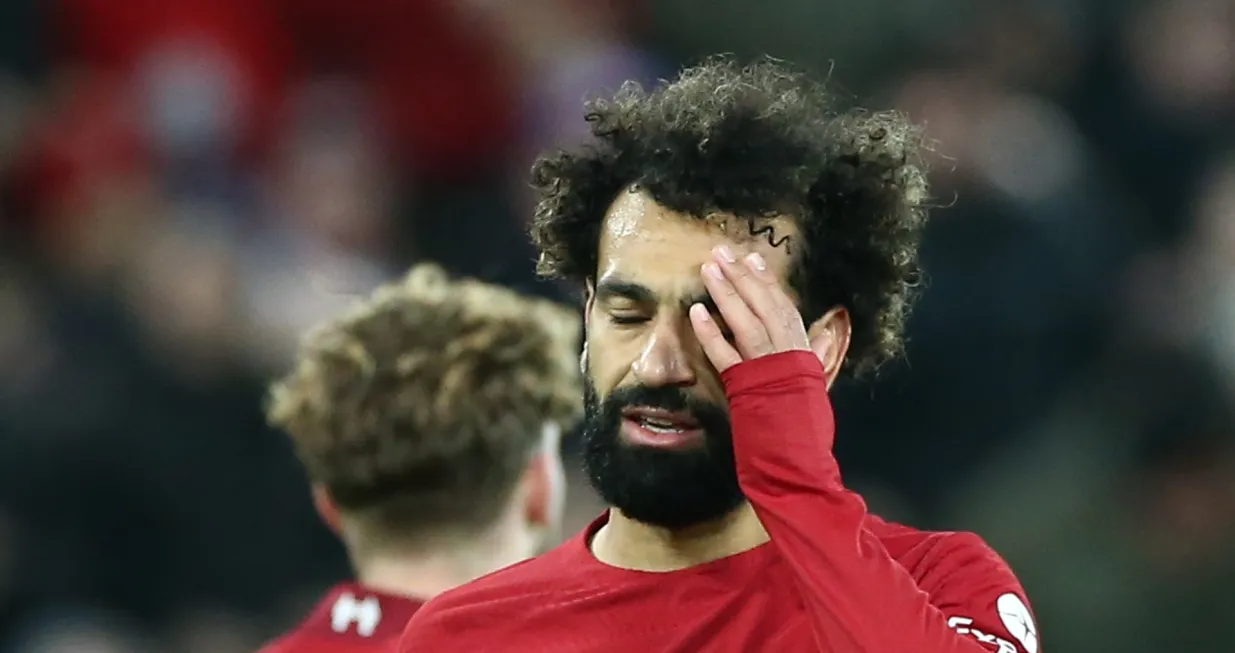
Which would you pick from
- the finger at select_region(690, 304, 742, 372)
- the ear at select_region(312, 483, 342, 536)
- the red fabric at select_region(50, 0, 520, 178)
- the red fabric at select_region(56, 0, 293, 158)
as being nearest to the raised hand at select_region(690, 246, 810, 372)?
the finger at select_region(690, 304, 742, 372)

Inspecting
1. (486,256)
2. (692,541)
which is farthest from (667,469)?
(486,256)

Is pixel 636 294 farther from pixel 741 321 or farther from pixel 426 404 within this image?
pixel 426 404

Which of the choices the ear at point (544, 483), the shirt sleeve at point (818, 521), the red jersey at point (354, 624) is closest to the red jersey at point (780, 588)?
the shirt sleeve at point (818, 521)

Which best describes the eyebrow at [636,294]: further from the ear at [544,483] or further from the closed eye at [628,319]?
the ear at [544,483]

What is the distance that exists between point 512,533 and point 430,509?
0.17 m

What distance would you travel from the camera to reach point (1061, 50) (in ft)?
18.2

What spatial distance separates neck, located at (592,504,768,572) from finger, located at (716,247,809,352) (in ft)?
0.95

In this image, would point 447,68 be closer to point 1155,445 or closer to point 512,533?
point 1155,445

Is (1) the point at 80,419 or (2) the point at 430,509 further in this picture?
(1) the point at 80,419

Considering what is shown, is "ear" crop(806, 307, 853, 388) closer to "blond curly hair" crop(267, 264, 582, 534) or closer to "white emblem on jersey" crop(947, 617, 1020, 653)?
"white emblem on jersey" crop(947, 617, 1020, 653)

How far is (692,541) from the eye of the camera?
229 centimetres

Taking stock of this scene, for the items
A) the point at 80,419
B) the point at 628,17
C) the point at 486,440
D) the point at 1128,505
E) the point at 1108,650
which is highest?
the point at 628,17

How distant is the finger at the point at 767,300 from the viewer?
207 cm

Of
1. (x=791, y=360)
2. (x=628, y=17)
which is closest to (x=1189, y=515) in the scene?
(x=628, y=17)
